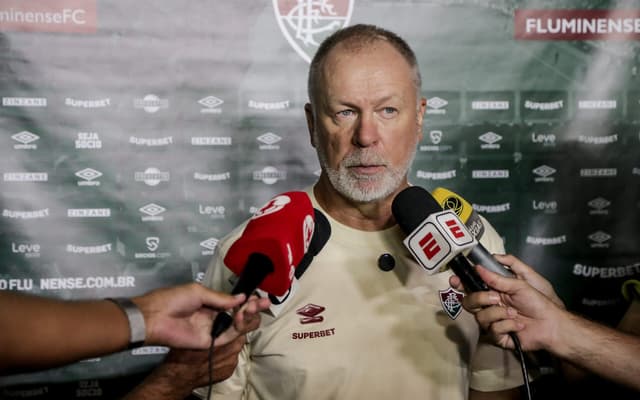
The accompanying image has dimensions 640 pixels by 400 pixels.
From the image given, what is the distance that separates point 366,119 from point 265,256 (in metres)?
0.53

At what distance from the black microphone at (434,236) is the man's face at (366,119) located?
180mm

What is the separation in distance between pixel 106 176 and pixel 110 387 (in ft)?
2.77

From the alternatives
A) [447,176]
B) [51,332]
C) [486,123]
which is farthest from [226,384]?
[486,123]

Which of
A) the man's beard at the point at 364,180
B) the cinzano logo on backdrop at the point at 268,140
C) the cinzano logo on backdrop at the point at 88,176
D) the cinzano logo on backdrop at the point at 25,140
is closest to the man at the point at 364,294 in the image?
the man's beard at the point at 364,180

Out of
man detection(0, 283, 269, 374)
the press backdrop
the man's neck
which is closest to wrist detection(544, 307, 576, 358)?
the man's neck

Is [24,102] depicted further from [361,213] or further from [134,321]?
[134,321]

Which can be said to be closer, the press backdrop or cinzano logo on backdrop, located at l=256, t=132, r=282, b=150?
the press backdrop

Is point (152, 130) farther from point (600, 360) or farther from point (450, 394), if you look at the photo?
point (600, 360)

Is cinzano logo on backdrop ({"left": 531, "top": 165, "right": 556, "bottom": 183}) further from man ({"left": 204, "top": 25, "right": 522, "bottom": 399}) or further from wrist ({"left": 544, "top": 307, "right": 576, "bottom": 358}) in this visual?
wrist ({"left": 544, "top": 307, "right": 576, "bottom": 358})

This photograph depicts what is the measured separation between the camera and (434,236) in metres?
1.09

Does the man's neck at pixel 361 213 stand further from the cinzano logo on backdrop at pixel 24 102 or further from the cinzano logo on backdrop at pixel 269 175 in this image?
the cinzano logo on backdrop at pixel 24 102

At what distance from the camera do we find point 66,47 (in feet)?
7.45

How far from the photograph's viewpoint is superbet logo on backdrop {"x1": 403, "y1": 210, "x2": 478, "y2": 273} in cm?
105

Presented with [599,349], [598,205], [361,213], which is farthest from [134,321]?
[598,205]
